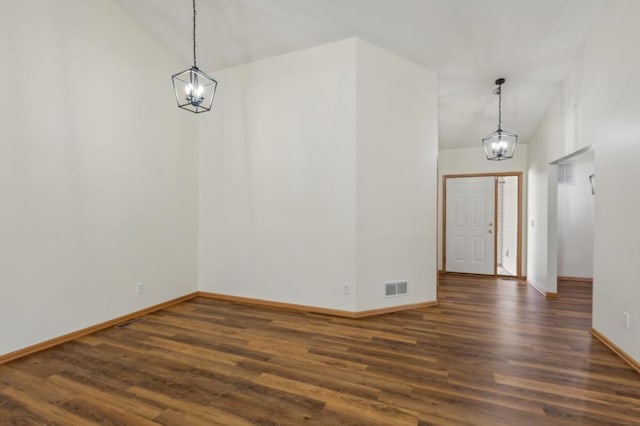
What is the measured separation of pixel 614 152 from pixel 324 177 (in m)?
2.82

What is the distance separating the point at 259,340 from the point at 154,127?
2894 mm

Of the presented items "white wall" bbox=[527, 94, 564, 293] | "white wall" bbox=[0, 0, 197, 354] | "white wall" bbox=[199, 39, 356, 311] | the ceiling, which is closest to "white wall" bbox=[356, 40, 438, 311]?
"white wall" bbox=[199, 39, 356, 311]

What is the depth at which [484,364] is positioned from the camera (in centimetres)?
248

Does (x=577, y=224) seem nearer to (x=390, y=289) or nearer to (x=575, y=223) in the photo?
(x=575, y=223)

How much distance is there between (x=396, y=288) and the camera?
383 cm

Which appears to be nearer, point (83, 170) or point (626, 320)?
point (626, 320)

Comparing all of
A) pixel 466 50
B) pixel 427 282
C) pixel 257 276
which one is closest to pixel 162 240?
pixel 257 276

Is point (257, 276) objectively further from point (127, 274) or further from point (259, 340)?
point (127, 274)

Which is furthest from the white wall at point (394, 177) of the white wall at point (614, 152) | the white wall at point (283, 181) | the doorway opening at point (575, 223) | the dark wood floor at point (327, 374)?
the doorway opening at point (575, 223)

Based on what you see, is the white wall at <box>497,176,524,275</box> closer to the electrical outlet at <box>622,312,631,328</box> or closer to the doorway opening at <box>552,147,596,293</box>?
the doorway opening at <box>552,147,596,293</box>

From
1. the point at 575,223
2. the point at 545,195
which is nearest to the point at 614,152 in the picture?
the point at 545,195

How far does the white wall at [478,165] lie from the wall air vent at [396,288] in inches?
108

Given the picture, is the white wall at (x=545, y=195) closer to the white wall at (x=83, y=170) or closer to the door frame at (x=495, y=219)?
the door frame at (x=495, y=219)

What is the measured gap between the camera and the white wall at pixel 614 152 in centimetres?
254
